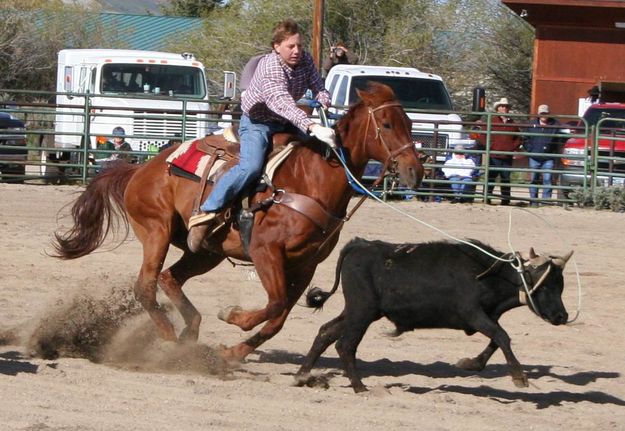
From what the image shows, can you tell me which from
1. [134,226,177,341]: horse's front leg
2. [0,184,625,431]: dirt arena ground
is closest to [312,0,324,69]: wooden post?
[0,184,625,431]: dirt arena ground

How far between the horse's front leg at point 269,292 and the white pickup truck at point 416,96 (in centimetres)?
966

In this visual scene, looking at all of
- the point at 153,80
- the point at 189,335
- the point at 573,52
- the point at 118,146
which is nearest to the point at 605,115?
the point at 573,52

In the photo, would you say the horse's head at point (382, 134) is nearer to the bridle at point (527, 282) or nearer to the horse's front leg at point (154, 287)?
the bridle at point (527, 282)

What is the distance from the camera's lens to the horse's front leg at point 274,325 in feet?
21.6

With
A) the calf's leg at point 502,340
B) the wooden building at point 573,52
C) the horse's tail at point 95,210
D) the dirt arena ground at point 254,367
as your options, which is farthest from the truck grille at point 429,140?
the calf's leg at point 502,340

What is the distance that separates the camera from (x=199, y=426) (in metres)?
5.25

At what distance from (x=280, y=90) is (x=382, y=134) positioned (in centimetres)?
69

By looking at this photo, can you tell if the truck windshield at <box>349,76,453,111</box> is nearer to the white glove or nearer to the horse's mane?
the horse's mane

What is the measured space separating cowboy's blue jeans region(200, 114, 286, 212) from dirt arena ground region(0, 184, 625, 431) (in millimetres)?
937

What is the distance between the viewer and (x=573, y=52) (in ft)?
79.8

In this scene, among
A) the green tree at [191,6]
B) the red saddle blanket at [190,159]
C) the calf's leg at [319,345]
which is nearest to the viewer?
the calf's leg at [319,345]

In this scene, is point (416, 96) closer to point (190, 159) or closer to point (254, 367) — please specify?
point (190, 159)

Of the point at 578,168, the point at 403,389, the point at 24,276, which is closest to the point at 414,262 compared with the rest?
the point at 403,389

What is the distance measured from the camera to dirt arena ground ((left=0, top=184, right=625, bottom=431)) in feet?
18.4
